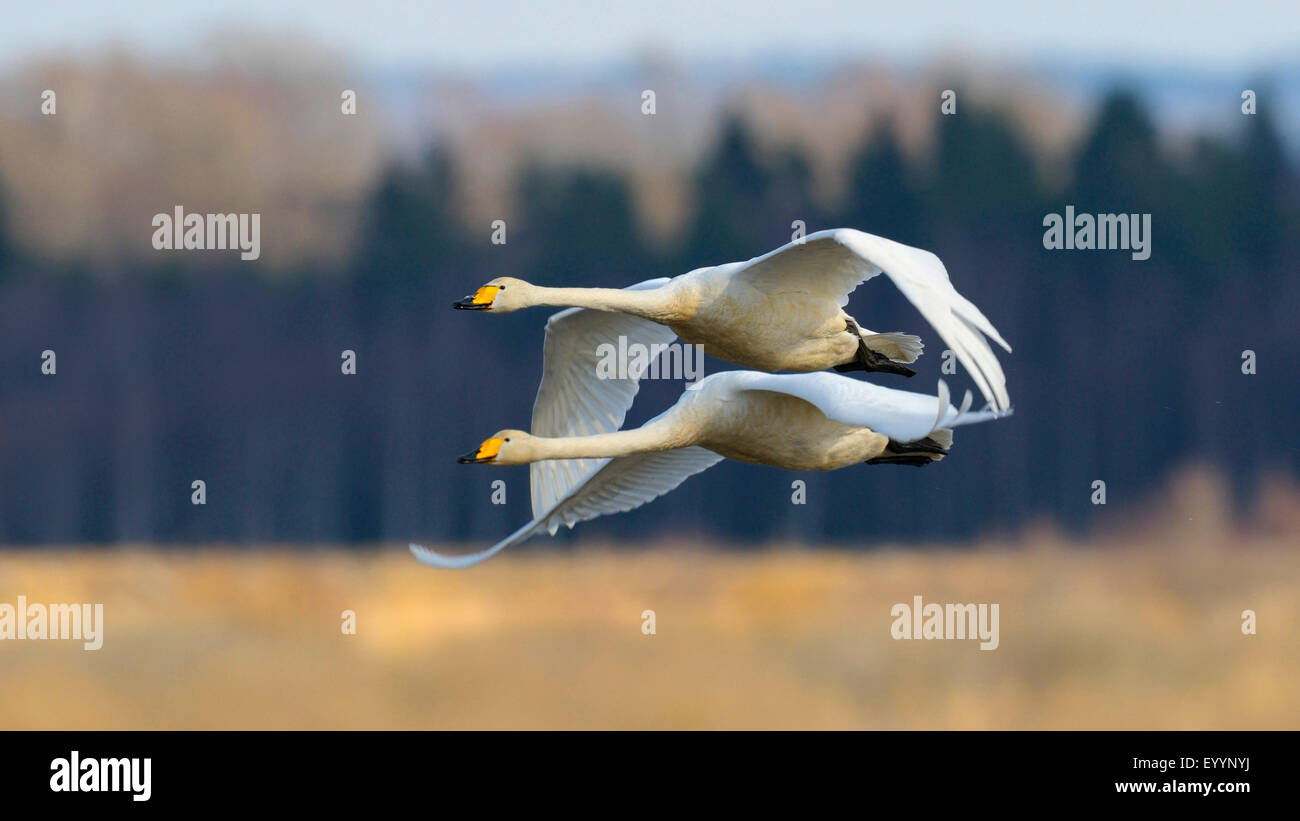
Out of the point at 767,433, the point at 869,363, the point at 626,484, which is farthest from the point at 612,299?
the point at 869,363

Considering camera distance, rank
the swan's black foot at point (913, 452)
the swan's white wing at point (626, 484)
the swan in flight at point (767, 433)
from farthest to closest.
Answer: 1. the swan's white wing at point (626, 484)
2. the swan's black foot at point (913, 452)
3. the swan in flight at point (767, 433)

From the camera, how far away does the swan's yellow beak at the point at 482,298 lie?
10914 mm

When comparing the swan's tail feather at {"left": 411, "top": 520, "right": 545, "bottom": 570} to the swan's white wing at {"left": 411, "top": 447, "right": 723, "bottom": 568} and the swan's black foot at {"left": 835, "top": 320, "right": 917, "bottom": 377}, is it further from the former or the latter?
the swan's black foot at {"left": 835, "top": 320, "right": 917, "bottom": 377}

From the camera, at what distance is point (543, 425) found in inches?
519

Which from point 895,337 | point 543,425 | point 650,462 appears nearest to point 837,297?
point 895,337

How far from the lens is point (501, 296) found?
11.0 m

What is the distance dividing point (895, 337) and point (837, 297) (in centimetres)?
57

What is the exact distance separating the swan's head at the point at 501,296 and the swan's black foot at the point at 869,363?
1729 millimetres

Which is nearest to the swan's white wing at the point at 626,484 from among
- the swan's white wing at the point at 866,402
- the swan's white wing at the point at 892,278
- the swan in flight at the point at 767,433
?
the swan in flight at the point at 767,433

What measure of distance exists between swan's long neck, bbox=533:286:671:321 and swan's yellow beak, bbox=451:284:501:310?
23 cm

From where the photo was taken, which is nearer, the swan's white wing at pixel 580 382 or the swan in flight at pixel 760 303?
the swan in flight at pixel 760 303

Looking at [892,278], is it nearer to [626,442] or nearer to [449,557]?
[626,442]

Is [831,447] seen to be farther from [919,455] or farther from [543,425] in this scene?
[543,425]

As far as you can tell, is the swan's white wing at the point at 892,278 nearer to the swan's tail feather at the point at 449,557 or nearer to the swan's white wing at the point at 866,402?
the swan's white wing at the point at 866,402
